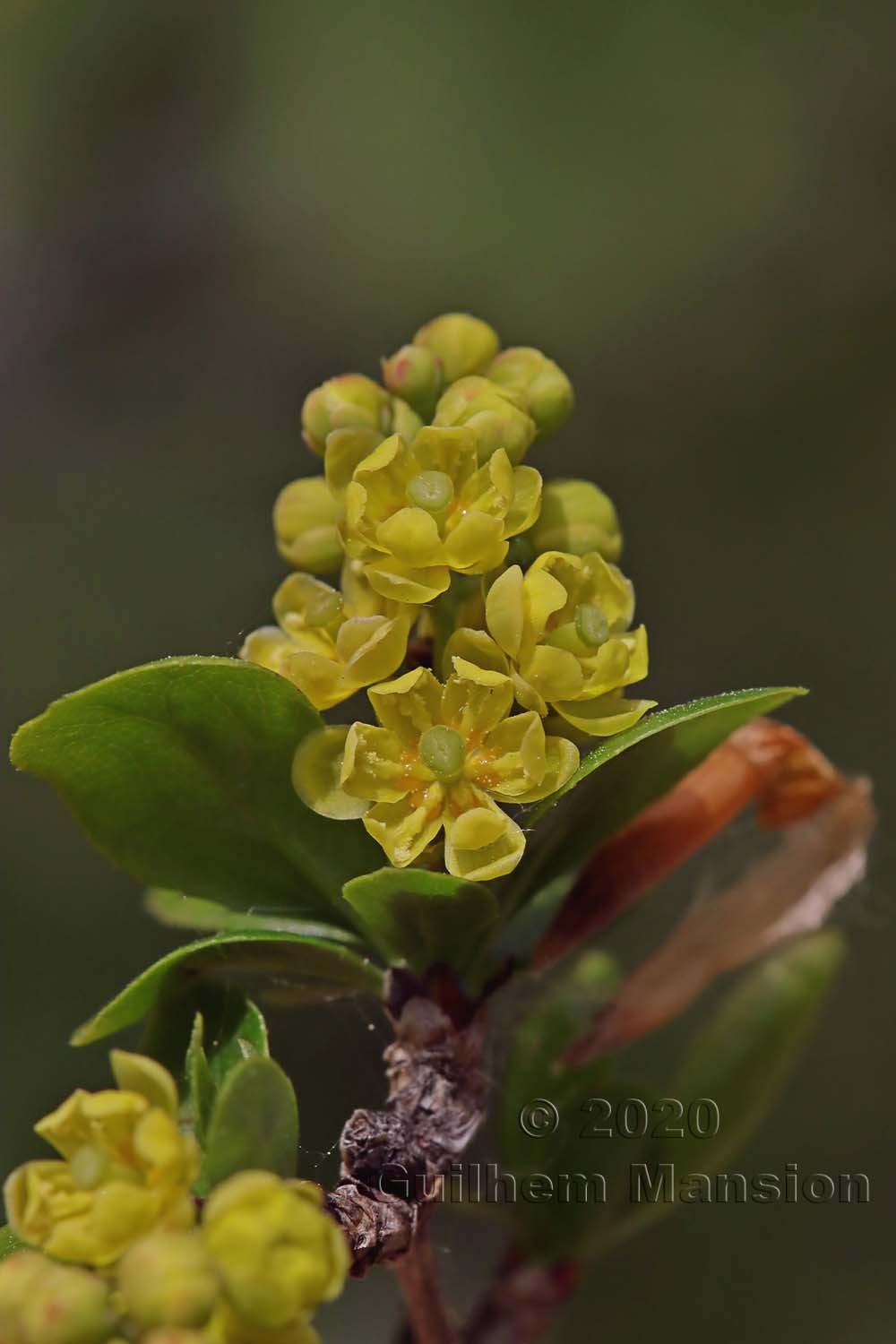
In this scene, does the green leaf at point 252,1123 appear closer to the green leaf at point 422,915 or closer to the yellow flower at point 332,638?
the green leaf at point 422,915

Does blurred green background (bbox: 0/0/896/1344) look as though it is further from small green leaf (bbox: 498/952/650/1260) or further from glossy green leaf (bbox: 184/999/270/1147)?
glossy green leaf (bbox: 184/999/270/1147)

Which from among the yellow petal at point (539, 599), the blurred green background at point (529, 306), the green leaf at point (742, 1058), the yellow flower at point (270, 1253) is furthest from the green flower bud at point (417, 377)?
the blurred green background at point (529, 306)

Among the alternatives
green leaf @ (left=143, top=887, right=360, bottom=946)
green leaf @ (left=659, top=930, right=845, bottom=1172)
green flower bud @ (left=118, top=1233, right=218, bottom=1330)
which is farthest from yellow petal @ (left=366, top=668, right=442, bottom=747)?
green leaf @ (left=659, top=930, right=845, bottom=1172)

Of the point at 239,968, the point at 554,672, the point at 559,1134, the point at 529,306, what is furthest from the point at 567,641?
the point at 529,306

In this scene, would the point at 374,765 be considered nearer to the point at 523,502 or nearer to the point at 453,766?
the point at 453,766

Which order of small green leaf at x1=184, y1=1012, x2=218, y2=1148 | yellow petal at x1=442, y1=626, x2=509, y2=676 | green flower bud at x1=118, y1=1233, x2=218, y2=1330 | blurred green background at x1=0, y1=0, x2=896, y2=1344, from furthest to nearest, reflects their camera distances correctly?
blurred green background at x1=0, y1=0, x2=896, y2=1344, yellow petal at x1=442, y1=626, x2=509, y2=676, small green leaf at x1=184, y1=1012, x2=218, y2=1148, green flower bud at x1=118, y1=1233, x2=218, y2=1330

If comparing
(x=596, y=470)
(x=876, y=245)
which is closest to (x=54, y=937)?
(x=596, y=470)
